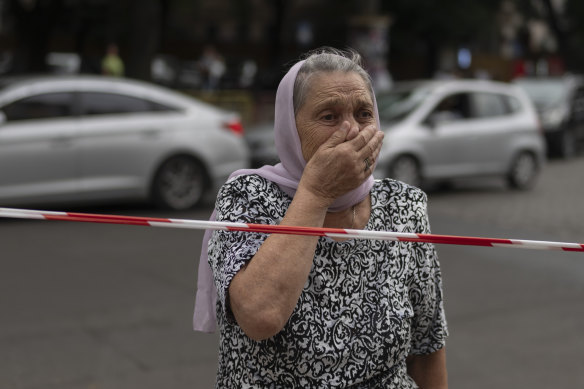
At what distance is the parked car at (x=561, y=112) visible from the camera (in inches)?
772

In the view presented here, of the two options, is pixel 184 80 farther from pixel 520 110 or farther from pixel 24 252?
pixel 24 252

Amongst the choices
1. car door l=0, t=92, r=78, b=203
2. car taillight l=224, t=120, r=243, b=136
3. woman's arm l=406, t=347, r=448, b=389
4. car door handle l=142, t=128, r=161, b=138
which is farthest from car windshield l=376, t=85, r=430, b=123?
woman's arm l=406, t=347, r=448, b=389

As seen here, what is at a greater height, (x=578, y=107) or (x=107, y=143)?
(x=578, y=107)

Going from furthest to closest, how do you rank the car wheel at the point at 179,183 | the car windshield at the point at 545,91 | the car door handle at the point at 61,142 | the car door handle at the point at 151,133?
the car windshield at the point at 545,91
the car wheel at the point at 179,183
the car door handle at the point at 151,133
the car door handle at the point at 61,142

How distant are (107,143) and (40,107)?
87cm

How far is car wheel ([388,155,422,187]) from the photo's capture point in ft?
40.1

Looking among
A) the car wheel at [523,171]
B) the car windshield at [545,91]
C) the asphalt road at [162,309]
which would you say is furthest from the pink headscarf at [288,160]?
the car windshield at [545,91]

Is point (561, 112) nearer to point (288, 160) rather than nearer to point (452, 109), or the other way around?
point (452, 109)

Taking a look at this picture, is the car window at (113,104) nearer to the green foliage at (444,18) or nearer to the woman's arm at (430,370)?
the woman's arm at (430,370)

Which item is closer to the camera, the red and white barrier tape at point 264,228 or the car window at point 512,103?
the red and white barrier tape at point 264,228

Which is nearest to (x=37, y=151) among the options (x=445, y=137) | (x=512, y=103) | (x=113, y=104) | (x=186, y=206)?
(x=113, y=104)

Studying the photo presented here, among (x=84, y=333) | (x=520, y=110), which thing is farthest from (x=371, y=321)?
(x=520, y=110)

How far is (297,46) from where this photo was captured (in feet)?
165

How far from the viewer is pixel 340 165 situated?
194 cm
